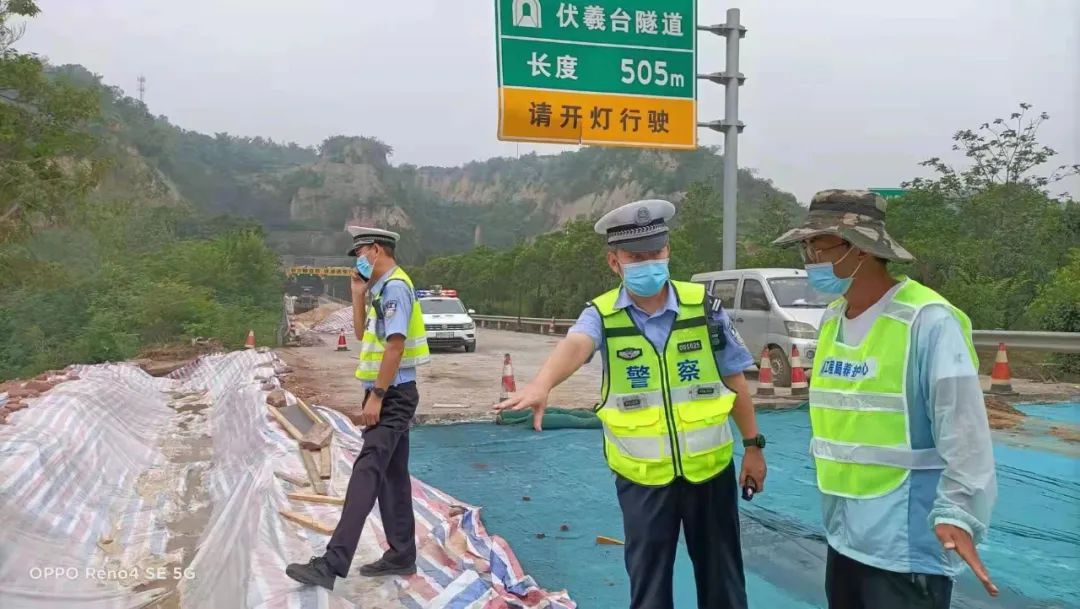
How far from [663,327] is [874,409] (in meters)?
0.80

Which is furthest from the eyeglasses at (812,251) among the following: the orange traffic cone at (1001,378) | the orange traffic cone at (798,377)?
the orange traffic cone at (1001,378)

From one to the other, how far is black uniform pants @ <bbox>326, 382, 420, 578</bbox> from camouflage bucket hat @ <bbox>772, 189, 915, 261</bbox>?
2202mm

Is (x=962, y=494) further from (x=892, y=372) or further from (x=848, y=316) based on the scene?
(x=848, y=316)

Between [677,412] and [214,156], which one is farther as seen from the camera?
[214,156]

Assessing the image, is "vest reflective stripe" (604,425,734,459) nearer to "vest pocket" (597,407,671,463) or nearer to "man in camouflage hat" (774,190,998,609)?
"vest pocket" (597,407,671,463)

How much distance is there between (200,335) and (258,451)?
1592 centimetres

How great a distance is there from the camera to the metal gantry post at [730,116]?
8.81 meters

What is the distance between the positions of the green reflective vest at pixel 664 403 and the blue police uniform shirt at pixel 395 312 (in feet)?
4.53

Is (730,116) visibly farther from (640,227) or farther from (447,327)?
(447,327)

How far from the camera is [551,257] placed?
33.5m

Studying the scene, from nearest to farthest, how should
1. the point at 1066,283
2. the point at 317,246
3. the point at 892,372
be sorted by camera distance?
the point at 892,372 < the point at 1066,283 < the point at 317,246

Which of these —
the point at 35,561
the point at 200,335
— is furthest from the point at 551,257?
the point at 35,561

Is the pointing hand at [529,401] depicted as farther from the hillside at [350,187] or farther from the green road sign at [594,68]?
the hillside at [350,187]

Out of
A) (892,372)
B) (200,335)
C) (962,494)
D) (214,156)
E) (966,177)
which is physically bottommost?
(200,335)
